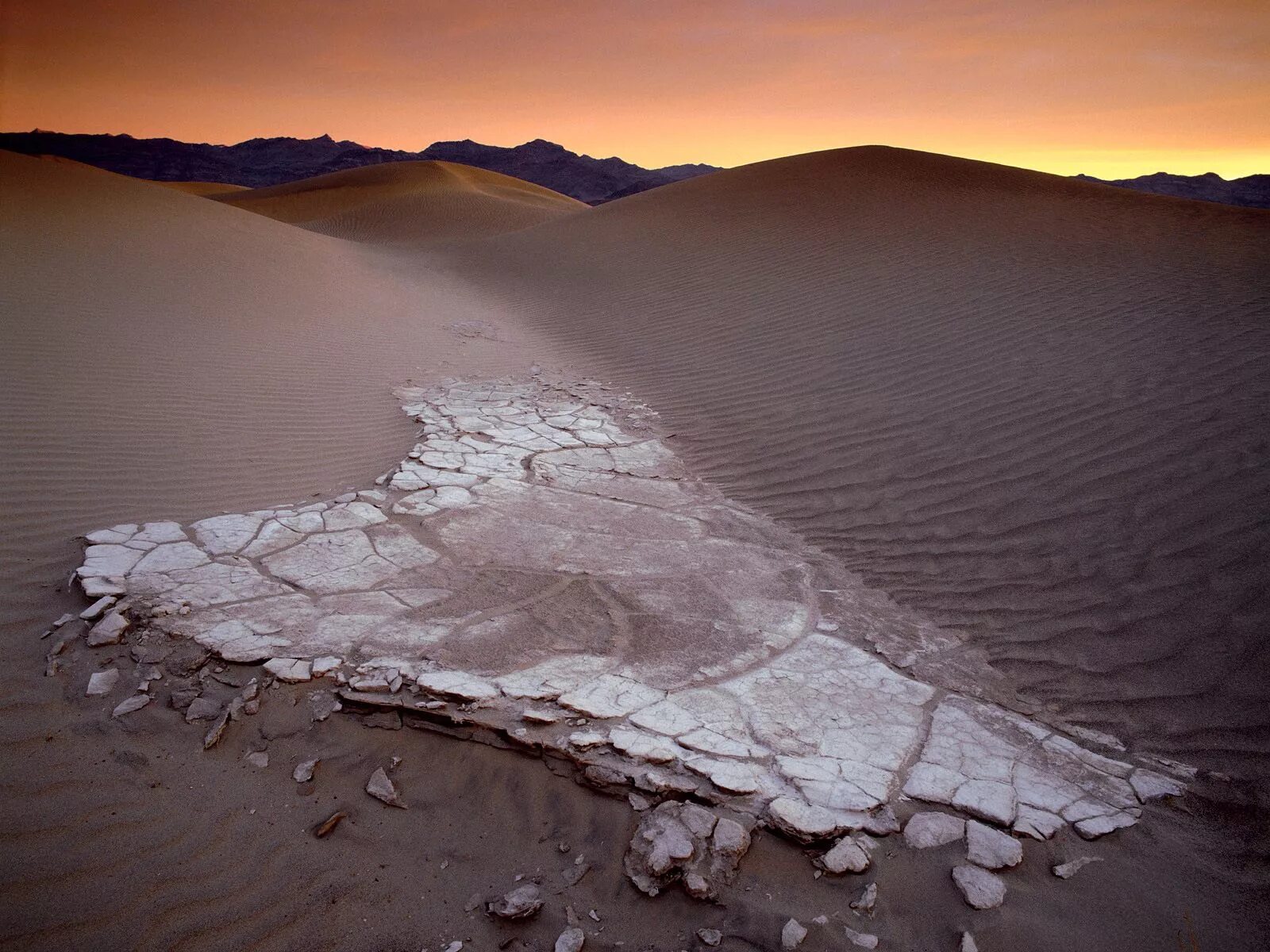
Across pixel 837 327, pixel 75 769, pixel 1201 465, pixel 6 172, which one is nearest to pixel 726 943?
pixel 75 769

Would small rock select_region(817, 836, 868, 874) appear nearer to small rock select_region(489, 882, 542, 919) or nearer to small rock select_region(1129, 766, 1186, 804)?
small rock select_region(489, 882, 542, 919)

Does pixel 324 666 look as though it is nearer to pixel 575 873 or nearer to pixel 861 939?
pixel 575 873

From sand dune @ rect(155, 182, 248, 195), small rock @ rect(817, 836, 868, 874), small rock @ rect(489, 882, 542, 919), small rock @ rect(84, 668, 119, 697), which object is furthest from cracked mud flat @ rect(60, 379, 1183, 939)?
sand dune @ rect(155, 182, 248, 195)

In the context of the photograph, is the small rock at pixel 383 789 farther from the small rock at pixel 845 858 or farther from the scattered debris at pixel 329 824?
the small rock at pixel 845 858

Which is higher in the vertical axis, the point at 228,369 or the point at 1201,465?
the point at 1201,465

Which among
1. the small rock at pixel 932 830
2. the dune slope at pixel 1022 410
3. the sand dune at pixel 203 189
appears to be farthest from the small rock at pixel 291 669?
the sand dune at pixel 203 189

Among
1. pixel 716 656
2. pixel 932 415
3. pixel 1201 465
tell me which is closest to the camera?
pixel 716 656

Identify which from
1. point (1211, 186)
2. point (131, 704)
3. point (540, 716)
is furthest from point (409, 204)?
point (1211, 186)

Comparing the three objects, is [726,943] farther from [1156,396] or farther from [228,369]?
[228,369]
